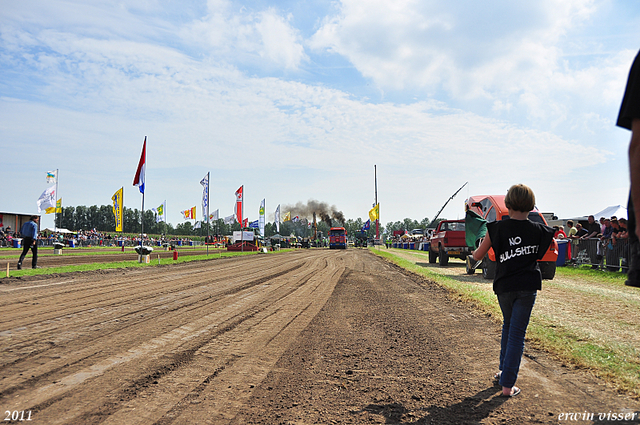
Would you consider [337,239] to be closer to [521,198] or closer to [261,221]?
[261,221]

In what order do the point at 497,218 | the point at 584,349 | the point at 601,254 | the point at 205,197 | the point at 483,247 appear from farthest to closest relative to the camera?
the point at 205,197 < the point at 601,254 < the point at 497,218 < the point at 584,349 < the point at 483,247

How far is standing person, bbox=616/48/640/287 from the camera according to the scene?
6.50ft

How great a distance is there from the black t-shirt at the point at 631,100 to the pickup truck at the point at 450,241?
14.6m

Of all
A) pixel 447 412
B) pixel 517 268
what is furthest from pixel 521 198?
pixel 447 412

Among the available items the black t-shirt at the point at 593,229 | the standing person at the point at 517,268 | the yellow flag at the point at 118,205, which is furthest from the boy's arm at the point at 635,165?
the yellow flag at the point at 118,205

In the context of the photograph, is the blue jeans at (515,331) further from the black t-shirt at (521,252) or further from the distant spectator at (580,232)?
the distant spectator at (580,232)

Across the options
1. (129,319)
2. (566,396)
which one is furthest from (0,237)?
(566,396)

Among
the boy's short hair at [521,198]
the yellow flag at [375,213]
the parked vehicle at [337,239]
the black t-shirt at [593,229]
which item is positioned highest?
the yellow flag at [375,213]

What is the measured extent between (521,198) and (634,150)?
1589mm

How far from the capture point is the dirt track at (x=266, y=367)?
3.15 meters

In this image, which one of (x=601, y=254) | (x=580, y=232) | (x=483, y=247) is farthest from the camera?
(x=580, y=232)

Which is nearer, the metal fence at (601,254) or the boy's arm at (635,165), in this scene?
the boy's arm at (635,165)

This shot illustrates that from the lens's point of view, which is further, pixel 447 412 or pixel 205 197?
pixel 205 197

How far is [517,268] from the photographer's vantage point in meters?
3.52
